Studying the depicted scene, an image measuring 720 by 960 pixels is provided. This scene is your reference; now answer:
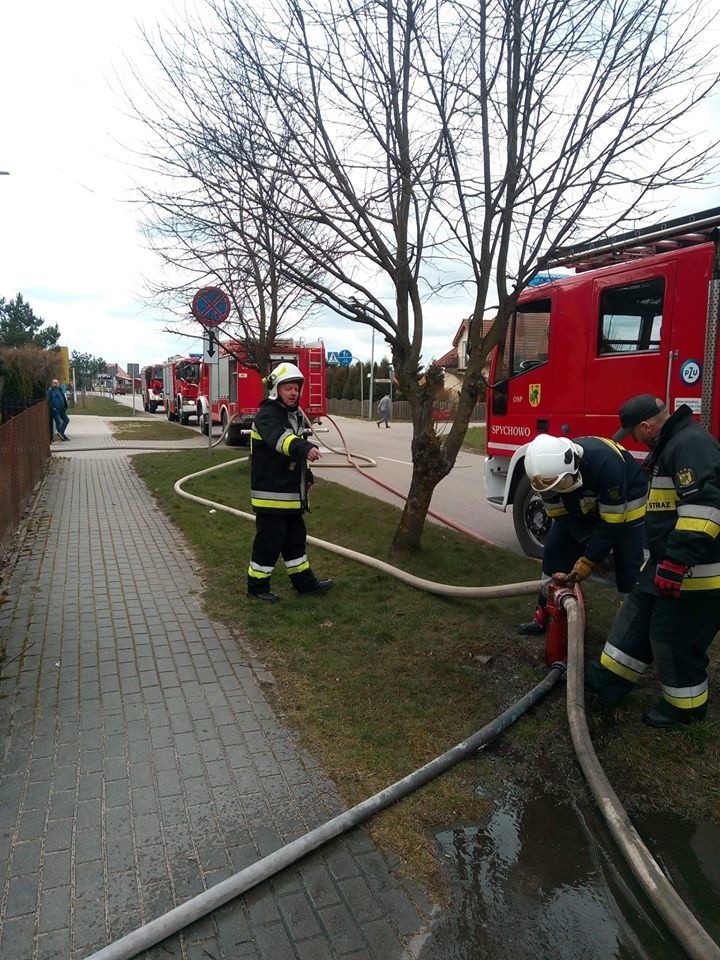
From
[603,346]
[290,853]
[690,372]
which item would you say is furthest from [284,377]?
[290,853]

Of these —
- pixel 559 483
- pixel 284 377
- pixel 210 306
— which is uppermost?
pixel 210 306

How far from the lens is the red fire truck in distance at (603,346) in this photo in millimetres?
5254

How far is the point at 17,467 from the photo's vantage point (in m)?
8.40

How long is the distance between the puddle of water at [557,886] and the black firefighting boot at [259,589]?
2846 mm

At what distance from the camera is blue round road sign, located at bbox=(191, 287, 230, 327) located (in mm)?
9797

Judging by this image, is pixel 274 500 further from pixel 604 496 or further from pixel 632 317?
pixel 632 317

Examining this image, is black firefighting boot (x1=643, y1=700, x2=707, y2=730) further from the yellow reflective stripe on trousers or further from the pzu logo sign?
the yellow reflective stripe on trousers

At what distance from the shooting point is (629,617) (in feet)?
12.1

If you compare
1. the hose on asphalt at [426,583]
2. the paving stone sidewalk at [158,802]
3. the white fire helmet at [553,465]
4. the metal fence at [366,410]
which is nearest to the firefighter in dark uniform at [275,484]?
the paving stone sidewalk at [158,802]

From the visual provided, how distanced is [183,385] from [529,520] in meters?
22.6

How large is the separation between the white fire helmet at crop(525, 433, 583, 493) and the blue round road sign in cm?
689

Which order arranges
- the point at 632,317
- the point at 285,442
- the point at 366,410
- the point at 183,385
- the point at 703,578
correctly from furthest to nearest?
the point at 366,410
the point at 183,385
the point at 632,317
the point at 285,442
the point at 703,578

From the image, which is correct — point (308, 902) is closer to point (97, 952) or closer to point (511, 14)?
point (97, 952)

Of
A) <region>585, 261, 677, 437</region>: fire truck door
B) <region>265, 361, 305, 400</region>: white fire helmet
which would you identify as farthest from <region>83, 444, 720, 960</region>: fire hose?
<region>265, 361, 305, 400</region>: white fire helmet
